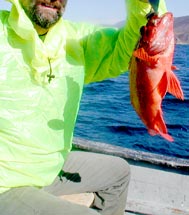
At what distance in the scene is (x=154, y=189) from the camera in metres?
5.47

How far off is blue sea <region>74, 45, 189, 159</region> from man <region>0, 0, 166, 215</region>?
9649 millimetres

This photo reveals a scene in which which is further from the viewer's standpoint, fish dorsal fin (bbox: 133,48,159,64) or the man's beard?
the man's beard

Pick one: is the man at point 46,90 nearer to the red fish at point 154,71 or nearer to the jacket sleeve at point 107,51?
the jacket sleeve at point 107,51

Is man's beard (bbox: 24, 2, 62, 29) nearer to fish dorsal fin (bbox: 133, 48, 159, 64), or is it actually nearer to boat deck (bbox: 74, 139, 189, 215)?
fish dorsal fin (bbox: 133, 48, 159, 64)

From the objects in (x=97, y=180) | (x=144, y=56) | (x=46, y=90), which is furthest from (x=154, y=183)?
(x=144, y=56)

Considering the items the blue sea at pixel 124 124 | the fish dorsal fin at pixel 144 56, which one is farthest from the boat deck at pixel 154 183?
the blue sea at pixel 124 124

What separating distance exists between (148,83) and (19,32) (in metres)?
1.14

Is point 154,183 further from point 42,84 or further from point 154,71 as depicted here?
point 154,71

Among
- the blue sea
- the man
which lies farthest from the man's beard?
the blue sea

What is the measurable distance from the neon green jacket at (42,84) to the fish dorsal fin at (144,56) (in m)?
0.40

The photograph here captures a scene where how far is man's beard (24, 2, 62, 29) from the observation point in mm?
3627

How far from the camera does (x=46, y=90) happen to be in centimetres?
364

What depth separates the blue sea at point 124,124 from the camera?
564 inches

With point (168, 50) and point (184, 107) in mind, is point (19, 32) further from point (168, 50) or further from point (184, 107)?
point (184, 107)
